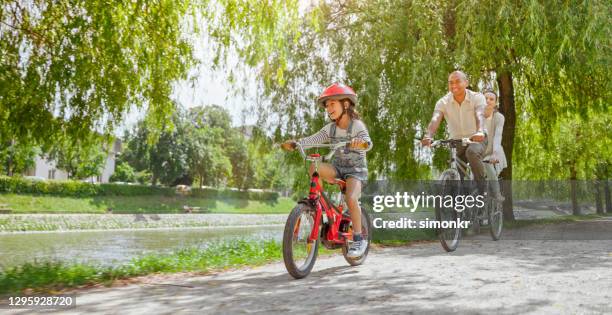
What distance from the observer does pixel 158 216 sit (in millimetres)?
33875

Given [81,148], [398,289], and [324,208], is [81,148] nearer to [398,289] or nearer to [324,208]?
[324,208]

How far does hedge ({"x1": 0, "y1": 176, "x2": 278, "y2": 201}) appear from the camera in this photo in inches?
1293

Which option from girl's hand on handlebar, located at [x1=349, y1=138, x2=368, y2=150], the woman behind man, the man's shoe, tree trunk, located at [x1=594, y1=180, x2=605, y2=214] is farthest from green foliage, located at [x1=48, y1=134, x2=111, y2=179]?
tree trunk, located at [x1=594, y1=180, x2=605, y2=214]

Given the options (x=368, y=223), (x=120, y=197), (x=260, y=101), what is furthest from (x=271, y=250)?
(x=120, y=197)

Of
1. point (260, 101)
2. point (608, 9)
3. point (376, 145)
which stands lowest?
point (376, 145)

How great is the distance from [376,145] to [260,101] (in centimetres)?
288

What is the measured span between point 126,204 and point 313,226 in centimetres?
3643

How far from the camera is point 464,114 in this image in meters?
6.13

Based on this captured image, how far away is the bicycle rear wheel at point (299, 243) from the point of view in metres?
4.12

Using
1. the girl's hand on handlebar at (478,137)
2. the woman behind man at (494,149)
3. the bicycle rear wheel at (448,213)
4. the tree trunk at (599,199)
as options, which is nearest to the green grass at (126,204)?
the tree trunk at (599,199)

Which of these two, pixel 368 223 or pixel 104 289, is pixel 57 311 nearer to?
pixel 104 289

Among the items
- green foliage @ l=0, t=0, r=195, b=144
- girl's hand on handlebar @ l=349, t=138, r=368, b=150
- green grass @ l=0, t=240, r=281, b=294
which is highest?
green foliage @ l=0, t=0, r=195, b=144

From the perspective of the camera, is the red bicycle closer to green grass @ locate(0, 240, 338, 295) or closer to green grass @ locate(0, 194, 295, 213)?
green grass @ locate(0, 240, 338, 295)

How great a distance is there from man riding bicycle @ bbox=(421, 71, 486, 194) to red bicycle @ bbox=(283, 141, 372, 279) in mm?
1825
